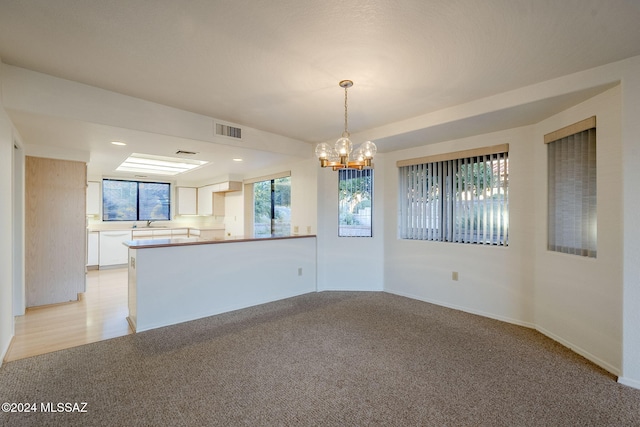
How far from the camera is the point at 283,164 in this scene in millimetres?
5367

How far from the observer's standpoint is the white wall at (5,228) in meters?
2.34

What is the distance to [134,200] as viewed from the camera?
7.38 meters

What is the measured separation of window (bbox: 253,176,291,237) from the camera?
5.86m

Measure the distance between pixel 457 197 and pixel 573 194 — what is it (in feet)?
4.20

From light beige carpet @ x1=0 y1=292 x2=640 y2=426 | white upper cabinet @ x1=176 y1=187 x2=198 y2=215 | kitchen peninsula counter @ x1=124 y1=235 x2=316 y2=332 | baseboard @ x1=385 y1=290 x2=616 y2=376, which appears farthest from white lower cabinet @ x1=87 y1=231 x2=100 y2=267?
baseboard @ x1=385 y1=290 x2=616 y2=376

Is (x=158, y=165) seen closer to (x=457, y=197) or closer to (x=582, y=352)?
(x=457, y=197)

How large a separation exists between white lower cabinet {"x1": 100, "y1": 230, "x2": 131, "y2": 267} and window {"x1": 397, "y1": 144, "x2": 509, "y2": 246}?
631 centimetres

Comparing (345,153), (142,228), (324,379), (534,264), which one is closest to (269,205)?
(142,228)

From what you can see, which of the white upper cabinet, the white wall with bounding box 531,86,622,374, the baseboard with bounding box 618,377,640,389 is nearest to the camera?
the baseboard with bounding box 618,377,640,389

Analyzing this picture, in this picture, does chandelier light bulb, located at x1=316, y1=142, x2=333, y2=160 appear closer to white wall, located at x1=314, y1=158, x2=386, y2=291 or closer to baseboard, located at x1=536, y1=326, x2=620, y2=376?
white wall, located at x1=314, y1=158, x2=386, y2=291

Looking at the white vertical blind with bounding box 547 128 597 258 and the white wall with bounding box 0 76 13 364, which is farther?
the white vertical blind with bounding box 547 128 597 258

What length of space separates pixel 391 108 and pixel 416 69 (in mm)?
838

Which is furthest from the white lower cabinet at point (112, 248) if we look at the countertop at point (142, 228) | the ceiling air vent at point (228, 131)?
the ceiling air vent at point (228, 131)

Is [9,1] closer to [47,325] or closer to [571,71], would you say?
[47,325]
